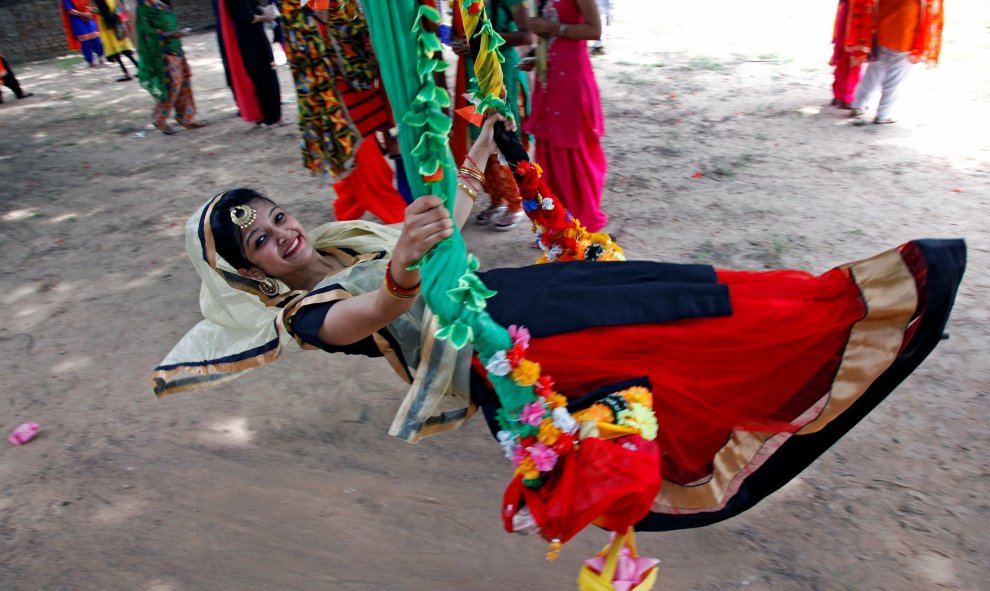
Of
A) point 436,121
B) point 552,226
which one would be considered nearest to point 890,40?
point 552,226

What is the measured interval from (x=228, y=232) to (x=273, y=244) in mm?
146

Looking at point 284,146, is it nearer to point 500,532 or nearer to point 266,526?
point 266,526

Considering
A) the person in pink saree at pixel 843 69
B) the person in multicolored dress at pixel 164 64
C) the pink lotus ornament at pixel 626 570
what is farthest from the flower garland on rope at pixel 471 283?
the person in multicolored dress at pixel 164 64

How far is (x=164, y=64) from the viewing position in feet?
21.3

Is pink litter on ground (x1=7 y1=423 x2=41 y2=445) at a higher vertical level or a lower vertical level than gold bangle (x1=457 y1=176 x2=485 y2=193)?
lower

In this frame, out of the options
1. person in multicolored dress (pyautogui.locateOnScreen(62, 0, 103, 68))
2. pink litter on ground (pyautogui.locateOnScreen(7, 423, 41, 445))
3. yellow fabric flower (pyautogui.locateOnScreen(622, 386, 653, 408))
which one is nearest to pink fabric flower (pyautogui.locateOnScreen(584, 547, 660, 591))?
yellow fabric flower (pyautogui.locateOnScreen(622, 386, 653, 408))

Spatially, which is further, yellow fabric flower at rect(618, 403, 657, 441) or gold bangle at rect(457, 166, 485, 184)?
gold bangle at rect(457, 166, 485, 184)

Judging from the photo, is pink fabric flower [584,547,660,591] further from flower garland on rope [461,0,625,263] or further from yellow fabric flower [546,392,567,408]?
flower garland on rope [461,0,625,263]

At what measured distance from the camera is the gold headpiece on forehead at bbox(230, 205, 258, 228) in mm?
2150

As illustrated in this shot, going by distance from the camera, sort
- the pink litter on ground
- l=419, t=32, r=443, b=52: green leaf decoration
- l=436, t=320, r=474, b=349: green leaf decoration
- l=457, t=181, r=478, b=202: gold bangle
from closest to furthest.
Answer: l=419, t=32, r=443, b=52: green leaf decoration → l=436, t=320, r=474, b=349: green leaf decoration → l=457, t=181, r=478, b=202: gold bangle → the pink litter on ground

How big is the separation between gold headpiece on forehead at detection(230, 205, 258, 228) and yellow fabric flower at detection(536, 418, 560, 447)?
125cm

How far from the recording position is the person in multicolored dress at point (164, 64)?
6.28 meters

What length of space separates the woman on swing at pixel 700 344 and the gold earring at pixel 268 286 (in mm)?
268

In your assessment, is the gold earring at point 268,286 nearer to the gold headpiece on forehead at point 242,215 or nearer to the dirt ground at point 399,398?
the gold headpiece on forehead at point 242,215
